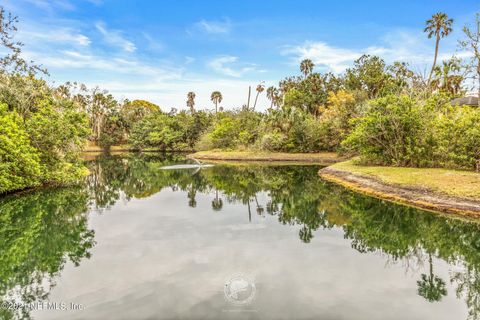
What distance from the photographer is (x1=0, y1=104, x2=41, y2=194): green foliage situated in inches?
723

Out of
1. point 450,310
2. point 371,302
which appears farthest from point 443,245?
point 371,302

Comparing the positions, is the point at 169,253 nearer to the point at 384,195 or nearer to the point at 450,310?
the point at 450,310

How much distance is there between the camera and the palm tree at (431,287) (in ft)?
27.7

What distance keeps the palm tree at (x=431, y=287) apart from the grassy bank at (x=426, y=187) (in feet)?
27.7

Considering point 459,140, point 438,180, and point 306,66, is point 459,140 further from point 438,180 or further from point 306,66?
point 306,66

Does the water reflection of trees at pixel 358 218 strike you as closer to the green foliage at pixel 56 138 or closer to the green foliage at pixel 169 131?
the green foliage at pixel 56 138

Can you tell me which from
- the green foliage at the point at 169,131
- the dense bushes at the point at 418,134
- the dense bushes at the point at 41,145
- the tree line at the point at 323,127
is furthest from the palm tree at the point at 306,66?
the dense bushes at the point at 41,145

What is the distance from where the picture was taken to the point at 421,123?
1085 inches

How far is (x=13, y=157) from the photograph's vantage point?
1892 centimetres

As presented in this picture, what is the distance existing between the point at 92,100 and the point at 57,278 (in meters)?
84.5

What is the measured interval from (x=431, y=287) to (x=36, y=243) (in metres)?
14.0

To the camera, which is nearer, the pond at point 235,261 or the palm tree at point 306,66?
the pond at point 235,261

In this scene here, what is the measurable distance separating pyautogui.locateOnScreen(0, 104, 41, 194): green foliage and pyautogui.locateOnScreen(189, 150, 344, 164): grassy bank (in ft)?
119

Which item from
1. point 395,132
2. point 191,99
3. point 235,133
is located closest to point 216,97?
point 191,99
